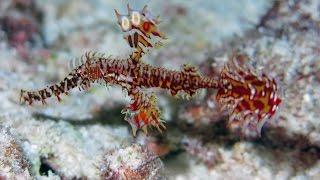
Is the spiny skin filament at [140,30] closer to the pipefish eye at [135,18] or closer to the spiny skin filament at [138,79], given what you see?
the pipefish eye at [135,18]

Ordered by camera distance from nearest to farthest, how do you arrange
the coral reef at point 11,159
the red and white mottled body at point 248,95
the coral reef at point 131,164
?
the coral reef at point 11,159 < the coral reef at point 131,164 < the red and white mottled body at point 248,95

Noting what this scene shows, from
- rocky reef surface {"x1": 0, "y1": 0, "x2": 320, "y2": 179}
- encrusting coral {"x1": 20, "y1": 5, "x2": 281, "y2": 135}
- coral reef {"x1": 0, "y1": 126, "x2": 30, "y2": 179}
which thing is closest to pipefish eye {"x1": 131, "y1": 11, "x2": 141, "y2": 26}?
encrusting coral {"x1": 20, "y1": 5, "x2": 281, "y2": 135}

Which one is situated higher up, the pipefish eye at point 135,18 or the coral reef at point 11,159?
the pipefish eye at point 135,18

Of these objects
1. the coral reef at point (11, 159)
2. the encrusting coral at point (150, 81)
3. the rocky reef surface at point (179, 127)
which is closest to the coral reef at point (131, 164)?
the rocky reef surface at point (179, 127)

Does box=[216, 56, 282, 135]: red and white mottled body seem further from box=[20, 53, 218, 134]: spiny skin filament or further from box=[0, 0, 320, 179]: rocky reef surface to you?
box=[20, 53, 218, 134]: spiny skin filament

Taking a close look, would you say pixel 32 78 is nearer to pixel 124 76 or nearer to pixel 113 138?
pixel 113 138

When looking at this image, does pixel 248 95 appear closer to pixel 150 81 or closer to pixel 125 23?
pixel 150 81

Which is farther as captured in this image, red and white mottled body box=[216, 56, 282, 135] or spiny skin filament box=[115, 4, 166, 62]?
red and white mottled body box=[216, 56, 282, 135]

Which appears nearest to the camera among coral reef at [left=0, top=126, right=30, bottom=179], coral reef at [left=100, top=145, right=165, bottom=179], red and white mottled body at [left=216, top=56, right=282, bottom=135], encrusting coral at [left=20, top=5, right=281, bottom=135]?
coral reef at [left=0, top=126, right=30, bottom=179]
